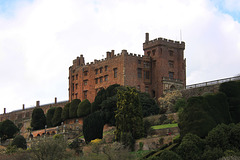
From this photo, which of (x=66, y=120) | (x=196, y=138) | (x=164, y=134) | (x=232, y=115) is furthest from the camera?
(x=66, y=120)

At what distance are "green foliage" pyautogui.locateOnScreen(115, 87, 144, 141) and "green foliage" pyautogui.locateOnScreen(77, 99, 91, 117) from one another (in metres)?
19.4

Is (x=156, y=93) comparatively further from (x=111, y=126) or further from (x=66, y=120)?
(x=66, y=120)

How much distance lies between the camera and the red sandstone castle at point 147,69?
66.4 meters

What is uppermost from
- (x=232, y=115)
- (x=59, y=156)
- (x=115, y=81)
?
(x=115, y=81)

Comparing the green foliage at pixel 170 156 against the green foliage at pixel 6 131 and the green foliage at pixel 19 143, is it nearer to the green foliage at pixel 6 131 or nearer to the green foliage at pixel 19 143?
the green foliage at pixel 19 143

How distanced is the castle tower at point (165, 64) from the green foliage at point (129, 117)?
17.4 m

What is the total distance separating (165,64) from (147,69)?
2.95 metres

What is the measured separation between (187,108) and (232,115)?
487 centimetres

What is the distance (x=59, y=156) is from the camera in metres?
38.7

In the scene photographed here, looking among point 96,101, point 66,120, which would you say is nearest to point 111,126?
point 96,101

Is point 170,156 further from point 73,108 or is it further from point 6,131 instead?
point 6,131

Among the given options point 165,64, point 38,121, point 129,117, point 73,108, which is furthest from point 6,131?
point 129,117

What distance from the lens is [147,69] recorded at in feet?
225

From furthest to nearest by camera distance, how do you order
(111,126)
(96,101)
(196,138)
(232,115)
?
1. (96,101)
2. (111,126)
3. (232,115)
4. (196,138)
